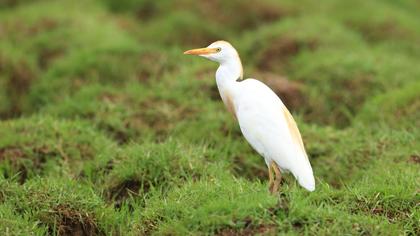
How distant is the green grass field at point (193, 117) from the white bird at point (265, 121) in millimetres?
164

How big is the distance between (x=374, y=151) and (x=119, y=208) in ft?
6.55

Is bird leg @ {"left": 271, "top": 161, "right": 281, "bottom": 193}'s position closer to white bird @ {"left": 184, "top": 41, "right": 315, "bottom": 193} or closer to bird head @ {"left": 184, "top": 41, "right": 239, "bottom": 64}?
white bird @ {"left": 184, "top": 41, "right": 315, "bottom": 193}

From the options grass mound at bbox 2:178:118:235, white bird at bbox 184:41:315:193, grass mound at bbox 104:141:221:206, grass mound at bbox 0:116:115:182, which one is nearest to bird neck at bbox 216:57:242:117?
white bird at bbox 184:41:315:193

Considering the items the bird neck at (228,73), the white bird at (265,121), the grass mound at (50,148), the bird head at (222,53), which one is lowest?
the grass mound at (50,148)

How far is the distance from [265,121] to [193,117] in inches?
100.0

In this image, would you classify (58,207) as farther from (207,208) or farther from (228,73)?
(228,73)

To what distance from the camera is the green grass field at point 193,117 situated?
182 inches

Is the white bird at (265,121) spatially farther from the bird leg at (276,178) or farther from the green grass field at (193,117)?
the green grass field at (193,117)

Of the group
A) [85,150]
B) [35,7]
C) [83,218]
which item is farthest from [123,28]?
[83,218]

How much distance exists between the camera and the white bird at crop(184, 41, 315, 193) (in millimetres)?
4570

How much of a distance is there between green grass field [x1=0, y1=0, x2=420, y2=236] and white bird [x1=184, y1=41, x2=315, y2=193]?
0.54 feet

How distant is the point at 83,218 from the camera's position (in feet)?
15.9

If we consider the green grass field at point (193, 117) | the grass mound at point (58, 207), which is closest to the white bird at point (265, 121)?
the green grass field at point (193, 117)

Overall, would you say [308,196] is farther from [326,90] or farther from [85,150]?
[326,90]
